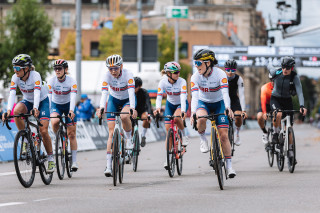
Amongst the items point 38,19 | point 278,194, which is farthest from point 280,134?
point 38,19

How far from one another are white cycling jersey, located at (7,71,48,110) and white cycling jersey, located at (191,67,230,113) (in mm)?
2345

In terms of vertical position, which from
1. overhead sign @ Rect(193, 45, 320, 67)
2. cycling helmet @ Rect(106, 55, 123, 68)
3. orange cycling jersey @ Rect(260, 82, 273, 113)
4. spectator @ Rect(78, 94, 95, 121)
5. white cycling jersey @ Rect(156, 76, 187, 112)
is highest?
cycling helmet @ Rect(106, 55, 123, 68)

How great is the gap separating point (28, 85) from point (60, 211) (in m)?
4.07

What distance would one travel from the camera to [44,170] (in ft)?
41.1

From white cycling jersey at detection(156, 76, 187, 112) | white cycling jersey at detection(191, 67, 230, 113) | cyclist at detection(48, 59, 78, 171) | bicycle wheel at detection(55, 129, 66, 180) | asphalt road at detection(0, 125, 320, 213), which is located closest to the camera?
asphalt road at detection(0, 125, 320, 213)

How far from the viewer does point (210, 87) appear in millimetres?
12219

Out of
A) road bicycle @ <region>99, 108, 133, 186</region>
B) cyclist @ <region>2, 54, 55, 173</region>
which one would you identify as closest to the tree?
cyclist @ <region>2, 54, 55, 173</region>

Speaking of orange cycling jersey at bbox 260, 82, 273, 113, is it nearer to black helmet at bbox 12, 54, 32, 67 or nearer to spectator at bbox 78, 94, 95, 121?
black helmet at bbox 12, 54, 32, 67

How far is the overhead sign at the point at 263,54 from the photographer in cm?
4847

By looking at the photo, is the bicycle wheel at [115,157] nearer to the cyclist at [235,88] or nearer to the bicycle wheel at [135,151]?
the bicycle wheel at [135,151]

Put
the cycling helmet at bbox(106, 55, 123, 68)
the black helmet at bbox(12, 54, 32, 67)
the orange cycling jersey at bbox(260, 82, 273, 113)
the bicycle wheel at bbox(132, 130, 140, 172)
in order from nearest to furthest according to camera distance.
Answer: the black helmet at bbox(12, 54, 32, 67) → the cycling helmet at bbox(106, 55, 123, 68) → the bicycle wheel at bbox(132, 130, 140, 172) → the orange cycling jersey at bbox(260, 82, 273, 113)

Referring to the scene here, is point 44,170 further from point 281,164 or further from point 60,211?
point 281,164

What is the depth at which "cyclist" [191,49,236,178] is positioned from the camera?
38.9ft

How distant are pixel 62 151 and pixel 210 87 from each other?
9.77 ft
